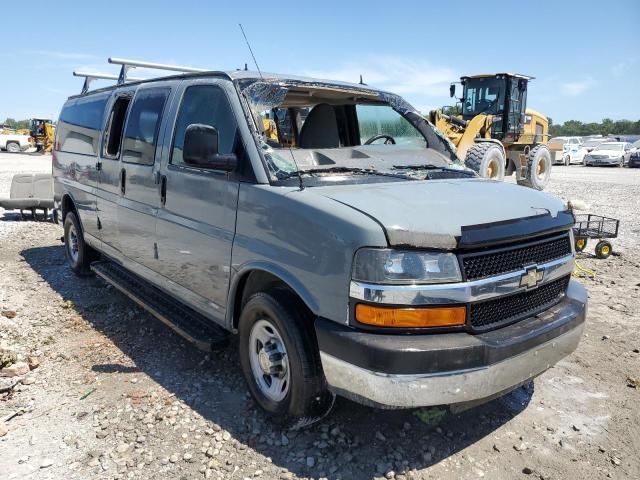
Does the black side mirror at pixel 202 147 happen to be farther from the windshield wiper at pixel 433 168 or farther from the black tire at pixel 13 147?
the black tire at pixel 13 147

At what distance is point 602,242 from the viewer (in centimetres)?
711

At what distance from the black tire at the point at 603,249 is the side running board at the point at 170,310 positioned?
567 centimetres

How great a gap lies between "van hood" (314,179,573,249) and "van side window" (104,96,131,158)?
274cm

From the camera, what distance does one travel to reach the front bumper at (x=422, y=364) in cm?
243

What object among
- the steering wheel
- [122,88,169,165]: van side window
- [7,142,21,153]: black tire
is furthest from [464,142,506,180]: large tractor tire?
[7,142,21,153]: black tire

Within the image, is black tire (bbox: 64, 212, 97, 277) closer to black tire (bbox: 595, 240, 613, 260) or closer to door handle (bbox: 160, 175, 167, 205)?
door handle (bbox: 160, 175, 167, 205)

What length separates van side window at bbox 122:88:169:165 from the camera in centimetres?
414

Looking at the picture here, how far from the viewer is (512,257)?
2764 mm

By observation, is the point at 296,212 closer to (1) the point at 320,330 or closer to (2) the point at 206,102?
(1) the point at 320,330

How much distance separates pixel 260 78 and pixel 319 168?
0.82 metres

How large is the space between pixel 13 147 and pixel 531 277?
4187cm

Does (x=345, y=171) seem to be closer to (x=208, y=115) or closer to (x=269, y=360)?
(x=208, y=115)

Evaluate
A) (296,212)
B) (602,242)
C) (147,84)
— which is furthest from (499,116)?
(296,212)

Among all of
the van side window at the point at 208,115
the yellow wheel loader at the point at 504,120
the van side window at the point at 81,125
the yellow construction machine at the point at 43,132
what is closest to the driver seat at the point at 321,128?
the van side window at the point at 208,115
